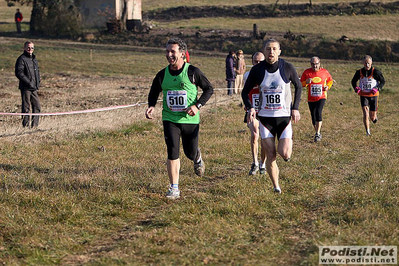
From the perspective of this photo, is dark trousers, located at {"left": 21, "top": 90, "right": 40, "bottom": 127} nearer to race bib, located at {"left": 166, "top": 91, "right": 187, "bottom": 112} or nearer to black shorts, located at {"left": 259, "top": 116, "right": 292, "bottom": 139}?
race bib, located at {"left": 166, "top": 91, "right": 187, "bottom": 112}

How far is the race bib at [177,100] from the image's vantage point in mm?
7336

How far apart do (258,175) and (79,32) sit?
43018mm

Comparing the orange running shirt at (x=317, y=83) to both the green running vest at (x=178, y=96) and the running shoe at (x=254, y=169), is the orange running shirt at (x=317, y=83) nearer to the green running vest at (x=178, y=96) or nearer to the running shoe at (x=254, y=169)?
the running shoe at (x=254, y=169)

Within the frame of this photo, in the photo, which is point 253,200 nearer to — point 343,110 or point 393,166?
point 393,166

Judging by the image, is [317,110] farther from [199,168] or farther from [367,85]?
[199,168]

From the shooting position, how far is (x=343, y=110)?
18.3 metres

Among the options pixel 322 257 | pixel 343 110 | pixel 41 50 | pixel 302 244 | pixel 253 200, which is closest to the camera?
pixel 322 257

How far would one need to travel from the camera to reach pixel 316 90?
1277 centimetres

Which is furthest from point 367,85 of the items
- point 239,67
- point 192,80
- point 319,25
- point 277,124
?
point 319,25

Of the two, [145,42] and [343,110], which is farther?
[145,42]

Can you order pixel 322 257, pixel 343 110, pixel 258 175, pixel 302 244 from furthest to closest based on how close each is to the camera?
pixel 343 110
pixel 258 175
pixel 302 244
pixel 322 257

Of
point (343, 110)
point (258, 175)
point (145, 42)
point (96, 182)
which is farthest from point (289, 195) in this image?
point (145, 42)

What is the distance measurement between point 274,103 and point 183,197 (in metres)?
1.81

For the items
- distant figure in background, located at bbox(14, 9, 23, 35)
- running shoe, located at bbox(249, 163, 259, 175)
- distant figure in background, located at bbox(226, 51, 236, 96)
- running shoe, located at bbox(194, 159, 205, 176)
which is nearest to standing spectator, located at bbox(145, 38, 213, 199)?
running shoe, located at bbox(194, 159, 205, 176)
